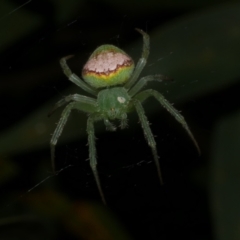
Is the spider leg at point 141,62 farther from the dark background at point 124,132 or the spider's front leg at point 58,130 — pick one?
the spider's front leg at point 58,130

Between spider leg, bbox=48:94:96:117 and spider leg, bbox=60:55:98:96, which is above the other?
spider leg, bbox=60:55:98:96

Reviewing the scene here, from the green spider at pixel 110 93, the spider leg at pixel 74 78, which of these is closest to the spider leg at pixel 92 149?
the green spider at pixel 110 93

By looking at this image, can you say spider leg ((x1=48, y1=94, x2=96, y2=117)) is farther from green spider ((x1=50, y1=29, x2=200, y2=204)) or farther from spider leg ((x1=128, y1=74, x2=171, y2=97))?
spider leg ((x1=128, y1=74, x2=171, y2=97))

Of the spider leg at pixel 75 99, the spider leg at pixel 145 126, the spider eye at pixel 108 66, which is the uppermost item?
the spider eye at pixel 108 66

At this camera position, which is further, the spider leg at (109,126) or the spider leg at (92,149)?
the spider leg at (109,126)

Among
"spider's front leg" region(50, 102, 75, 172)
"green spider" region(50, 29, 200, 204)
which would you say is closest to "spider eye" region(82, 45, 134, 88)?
"green spider" region(50, 29, 200, 204)

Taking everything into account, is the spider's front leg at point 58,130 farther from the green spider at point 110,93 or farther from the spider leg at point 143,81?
the spider leg at point 143,81

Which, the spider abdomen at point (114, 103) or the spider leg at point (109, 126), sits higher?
the spider abdomen at point (114, 103)

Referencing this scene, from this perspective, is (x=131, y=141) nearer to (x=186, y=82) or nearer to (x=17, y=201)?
(x=186, y=82)
